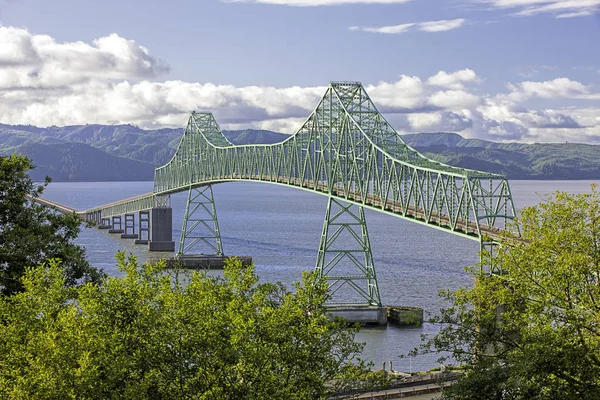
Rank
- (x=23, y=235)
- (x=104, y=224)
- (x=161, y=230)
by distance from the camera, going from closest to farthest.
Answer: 1. (x=23, y=235)
2. (x=161, y=230)
3. (x=104, y=224)

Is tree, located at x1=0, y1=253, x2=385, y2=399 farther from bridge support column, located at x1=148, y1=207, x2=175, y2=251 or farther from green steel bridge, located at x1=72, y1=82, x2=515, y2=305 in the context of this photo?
bridge support column, located at x1=148, y1=207, x2=175, y2=251

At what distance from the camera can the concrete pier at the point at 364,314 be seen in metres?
68.2

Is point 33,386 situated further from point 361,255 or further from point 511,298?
point 361,255

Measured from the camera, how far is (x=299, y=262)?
107 metres

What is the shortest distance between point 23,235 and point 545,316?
18489mm

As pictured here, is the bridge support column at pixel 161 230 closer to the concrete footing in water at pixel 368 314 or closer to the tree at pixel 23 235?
the concrete footing in water at pixel 368 314

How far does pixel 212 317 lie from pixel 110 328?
2.44 metres

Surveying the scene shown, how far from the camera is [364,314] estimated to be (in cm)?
6838

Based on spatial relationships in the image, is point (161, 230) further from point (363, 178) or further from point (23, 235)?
point (23, 235)

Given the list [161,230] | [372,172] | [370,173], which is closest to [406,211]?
[372,172]

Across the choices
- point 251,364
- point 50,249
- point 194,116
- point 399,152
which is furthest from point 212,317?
point 194,116

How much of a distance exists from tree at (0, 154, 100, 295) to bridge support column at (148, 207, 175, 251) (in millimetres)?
98310

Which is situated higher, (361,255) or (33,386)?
(33,386)

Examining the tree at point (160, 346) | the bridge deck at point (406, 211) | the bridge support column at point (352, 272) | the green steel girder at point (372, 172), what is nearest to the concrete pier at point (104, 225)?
the green steel girder at point (372, 172)
